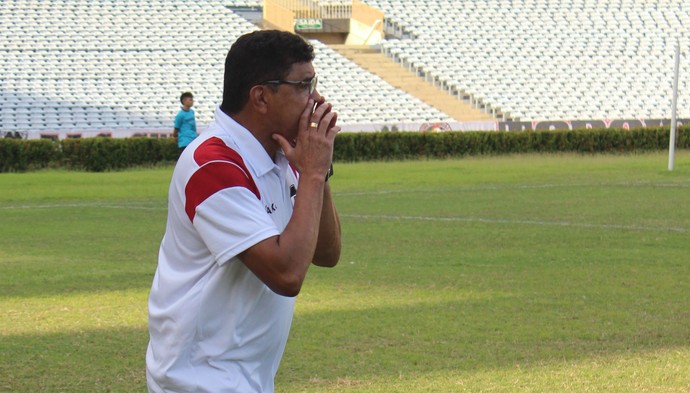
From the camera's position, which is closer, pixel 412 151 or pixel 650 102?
pixel 412 151

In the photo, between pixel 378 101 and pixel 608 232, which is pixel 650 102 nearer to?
pixel 378 101

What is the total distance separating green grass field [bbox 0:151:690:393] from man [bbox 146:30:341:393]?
3.34 m

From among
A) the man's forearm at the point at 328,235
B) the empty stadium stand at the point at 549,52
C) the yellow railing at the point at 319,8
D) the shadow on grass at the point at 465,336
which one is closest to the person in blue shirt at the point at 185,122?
the shadow on grass at the point at 465,336

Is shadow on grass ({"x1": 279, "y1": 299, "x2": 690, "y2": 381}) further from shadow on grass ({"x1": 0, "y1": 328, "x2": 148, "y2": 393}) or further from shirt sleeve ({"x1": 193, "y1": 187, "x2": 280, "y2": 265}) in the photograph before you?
shirt sleeve ({"x1": 193, "y1": 187, "x2": 280, "y2": 265})

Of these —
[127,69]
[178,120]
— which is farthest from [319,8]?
[178,120]

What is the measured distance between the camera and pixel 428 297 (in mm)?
9914

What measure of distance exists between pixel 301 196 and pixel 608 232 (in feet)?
40.5

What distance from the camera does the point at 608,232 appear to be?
1505 centimetres

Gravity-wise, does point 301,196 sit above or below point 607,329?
above

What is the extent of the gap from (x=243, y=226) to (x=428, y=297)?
22.7ft

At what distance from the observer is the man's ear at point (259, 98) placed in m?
3.23

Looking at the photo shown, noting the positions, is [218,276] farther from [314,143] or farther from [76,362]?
[76,362]

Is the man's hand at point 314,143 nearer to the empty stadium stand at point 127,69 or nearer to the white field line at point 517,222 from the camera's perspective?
the white field line at point 517,222

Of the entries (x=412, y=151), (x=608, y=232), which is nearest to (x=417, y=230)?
(x=608, y=232)
